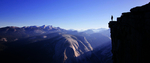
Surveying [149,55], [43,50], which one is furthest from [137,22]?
[43,50]

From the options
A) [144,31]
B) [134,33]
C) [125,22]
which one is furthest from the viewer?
[125,22]

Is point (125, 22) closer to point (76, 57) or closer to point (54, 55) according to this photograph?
point (76, 57)

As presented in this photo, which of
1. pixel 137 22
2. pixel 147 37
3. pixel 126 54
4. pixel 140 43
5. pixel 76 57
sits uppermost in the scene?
pixel 137 22

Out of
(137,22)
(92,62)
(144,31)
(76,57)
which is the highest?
(137,22)

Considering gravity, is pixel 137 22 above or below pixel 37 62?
above

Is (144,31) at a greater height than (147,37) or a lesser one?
greater

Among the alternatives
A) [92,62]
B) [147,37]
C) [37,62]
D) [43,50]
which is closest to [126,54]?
[147,37]

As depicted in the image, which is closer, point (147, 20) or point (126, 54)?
point (147, 20)

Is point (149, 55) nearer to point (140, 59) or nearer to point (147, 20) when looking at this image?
point (140, 59)

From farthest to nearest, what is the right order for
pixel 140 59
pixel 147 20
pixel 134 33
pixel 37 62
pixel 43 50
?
pixel 43 50
pixel 37 62
pixel 134 33
pixel 140 59
pixel 147 20
